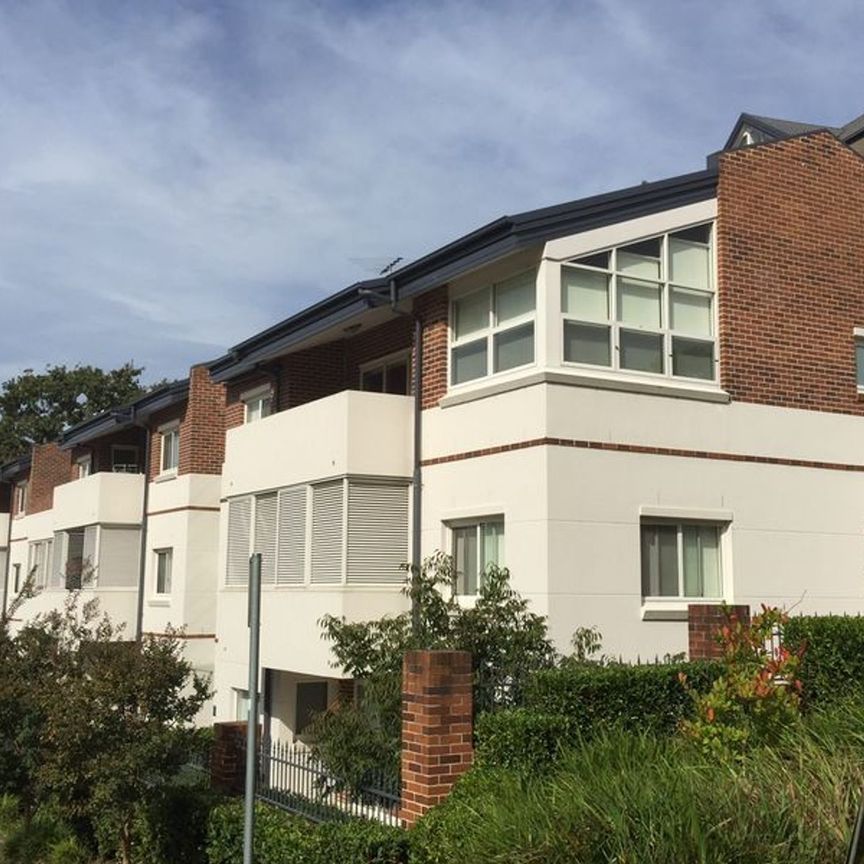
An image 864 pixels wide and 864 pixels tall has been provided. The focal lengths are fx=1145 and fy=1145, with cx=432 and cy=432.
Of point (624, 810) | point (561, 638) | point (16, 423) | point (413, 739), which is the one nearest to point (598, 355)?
point (561, 638)

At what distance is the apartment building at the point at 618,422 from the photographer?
13.8 meters

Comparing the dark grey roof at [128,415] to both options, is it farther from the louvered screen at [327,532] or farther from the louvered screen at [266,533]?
the louvered screen at [327,532]

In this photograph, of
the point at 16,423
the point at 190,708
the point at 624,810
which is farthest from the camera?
the point at 16,423

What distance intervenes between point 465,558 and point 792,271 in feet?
19.7

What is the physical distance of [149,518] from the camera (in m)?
26.4

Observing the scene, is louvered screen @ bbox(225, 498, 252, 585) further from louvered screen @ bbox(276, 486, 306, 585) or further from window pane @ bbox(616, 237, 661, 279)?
window pane @ bbox(616, 237, 661, 279)

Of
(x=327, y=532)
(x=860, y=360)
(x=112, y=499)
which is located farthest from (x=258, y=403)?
(x=860, y=360)

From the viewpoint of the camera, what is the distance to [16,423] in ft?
196

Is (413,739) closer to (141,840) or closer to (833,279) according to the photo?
(141,840)

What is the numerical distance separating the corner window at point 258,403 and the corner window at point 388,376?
2.36 meters

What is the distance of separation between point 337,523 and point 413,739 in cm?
612

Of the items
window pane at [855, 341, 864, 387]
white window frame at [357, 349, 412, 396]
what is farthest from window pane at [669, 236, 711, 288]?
white window frame at [357, 349, 412, 396]

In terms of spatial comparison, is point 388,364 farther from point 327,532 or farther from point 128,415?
point 128,415

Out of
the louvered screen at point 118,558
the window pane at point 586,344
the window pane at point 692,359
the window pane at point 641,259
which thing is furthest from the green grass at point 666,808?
the louvered screen at point 118,558
